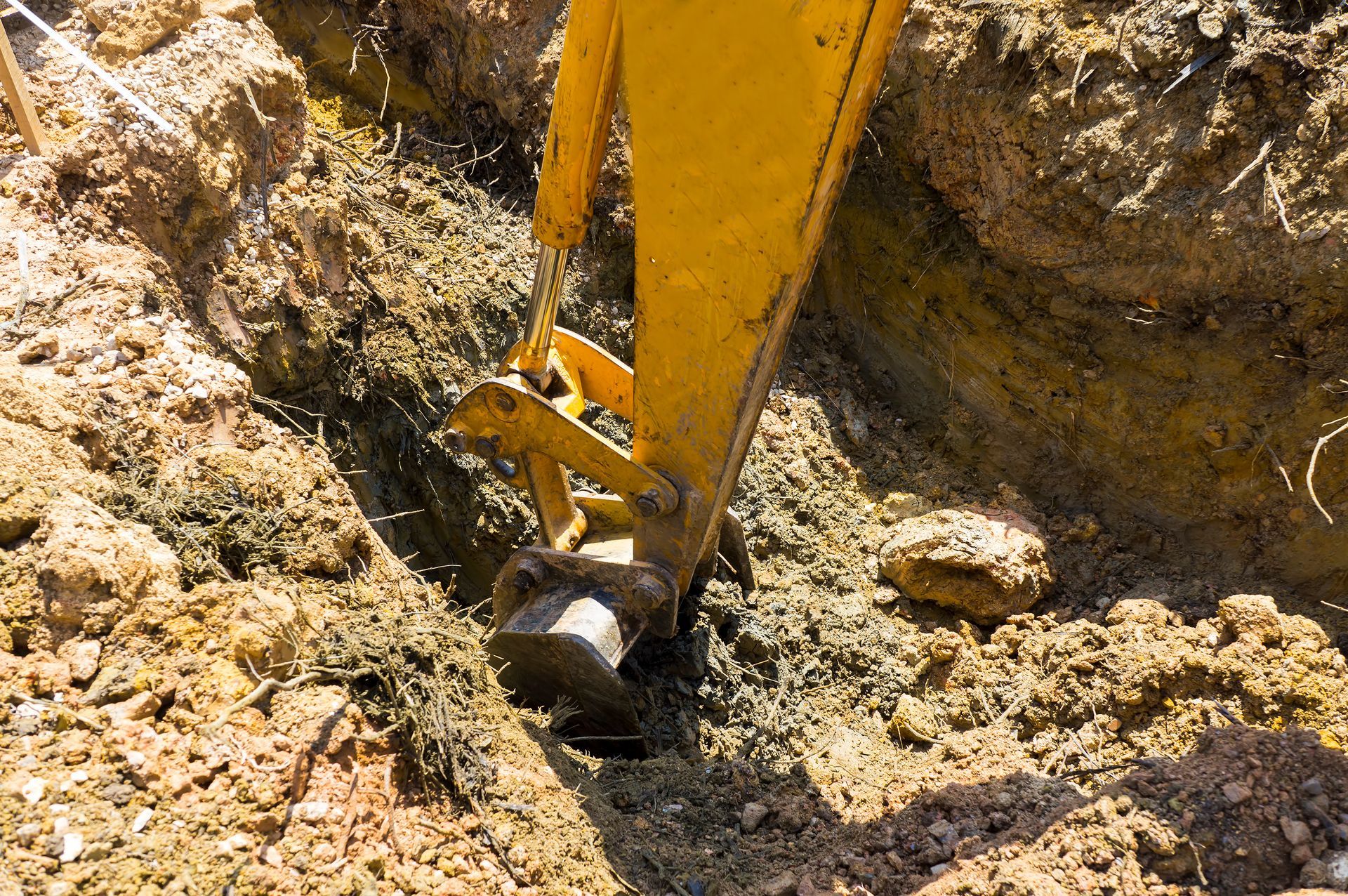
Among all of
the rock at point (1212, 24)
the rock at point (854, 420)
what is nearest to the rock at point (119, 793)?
the rock at point (854, 420)

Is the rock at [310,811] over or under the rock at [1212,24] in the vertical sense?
under

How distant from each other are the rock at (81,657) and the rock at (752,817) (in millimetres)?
1792

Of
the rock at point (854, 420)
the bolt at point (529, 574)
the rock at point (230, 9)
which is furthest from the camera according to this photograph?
the rock at point (854, 420)

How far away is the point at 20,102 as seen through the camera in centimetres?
272

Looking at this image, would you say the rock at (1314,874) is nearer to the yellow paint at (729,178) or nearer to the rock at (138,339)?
the yellow paint at (729,178)

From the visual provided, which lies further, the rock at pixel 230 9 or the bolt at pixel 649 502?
the rock at pixel 230 9

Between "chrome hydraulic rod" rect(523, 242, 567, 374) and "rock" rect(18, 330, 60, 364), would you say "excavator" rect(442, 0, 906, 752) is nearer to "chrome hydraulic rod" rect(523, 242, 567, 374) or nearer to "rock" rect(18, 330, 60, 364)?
"chrome hydraulic rod" rect(523, 242, 567, 374)

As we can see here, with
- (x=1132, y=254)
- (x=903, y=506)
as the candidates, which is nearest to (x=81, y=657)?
(x=903, y=506)

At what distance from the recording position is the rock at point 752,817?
8.77 ft

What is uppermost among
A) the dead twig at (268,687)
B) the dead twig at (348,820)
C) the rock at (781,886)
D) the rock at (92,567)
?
the rock at (92,567)

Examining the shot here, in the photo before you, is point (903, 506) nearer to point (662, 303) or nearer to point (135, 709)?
point (662, 303)

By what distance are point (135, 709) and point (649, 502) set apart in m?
1.44

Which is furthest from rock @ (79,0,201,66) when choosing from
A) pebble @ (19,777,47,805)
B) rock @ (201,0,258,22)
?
pebble @ (19,777,47,805)

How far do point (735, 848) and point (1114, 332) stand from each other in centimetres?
267
